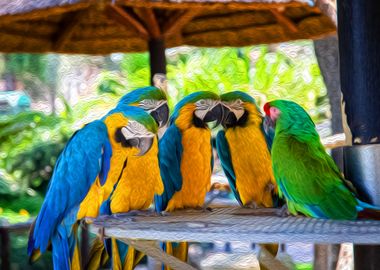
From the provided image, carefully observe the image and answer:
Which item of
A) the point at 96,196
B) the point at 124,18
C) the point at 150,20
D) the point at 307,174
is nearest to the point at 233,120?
the point at 96,196

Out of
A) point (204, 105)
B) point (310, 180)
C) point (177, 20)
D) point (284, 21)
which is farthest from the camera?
point (284, 21)

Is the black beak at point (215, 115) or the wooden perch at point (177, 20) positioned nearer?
the black beak at point (215, 115)

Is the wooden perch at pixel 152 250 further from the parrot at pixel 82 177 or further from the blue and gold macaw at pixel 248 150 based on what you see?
the blue and gold macaw at pixel 248 150

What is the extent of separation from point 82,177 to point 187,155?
39 centimetres

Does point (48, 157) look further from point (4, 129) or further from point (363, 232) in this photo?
point (363, 232)

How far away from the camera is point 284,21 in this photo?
4.32 metres

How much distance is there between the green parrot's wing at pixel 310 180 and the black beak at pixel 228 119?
471mm

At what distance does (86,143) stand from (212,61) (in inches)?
330

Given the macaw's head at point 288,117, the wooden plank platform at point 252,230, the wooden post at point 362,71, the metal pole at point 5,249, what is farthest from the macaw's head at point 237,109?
the metal pole at point 5,249

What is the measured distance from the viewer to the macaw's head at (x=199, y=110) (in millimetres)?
2264

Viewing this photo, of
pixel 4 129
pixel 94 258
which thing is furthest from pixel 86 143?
pixel 4 129

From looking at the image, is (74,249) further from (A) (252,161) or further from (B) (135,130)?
(A) (252,161)

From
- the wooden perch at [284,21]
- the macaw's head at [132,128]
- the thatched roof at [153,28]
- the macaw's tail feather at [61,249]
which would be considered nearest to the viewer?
the macaw's head at [132,128]

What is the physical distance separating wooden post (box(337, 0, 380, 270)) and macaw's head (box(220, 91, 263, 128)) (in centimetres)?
56
